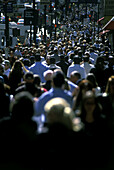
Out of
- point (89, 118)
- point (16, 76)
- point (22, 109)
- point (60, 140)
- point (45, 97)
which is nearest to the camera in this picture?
point (60, 140)

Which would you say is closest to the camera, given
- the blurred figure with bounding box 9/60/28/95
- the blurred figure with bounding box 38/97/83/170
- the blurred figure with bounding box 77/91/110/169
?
the blurred figure with bounding box 38/97/83/170

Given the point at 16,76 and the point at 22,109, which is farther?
the point at 16,76

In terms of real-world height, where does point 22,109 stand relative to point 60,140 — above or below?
above

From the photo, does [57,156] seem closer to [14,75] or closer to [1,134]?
[1,134]

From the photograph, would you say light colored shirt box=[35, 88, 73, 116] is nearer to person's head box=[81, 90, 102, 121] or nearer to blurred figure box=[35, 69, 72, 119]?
blurred figure box=[35, 69, 72, 119]

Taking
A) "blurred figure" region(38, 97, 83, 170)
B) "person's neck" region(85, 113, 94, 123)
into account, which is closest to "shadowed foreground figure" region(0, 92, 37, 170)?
"blurred figure" region(38, 97, 83, 170)

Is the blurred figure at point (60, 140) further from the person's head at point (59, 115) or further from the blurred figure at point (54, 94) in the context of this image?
the blurred figure at point (54, 94)

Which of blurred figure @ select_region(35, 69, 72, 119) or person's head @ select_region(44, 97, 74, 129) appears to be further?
blurred figure @ select_region(35, 69, 72, 119)

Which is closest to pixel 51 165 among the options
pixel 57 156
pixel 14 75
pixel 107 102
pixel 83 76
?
pixel 57 156

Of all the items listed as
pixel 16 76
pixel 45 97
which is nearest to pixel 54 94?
pixel 45 97

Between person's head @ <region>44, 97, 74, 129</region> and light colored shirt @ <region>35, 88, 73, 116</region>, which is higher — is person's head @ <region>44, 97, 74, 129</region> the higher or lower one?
the higher one

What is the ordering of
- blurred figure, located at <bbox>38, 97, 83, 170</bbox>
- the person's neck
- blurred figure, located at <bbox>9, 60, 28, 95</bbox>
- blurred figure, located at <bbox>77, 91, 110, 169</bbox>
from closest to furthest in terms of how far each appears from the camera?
blurred figure, located at <bbox>38, 97, 83, 170</bbox>, blurred figure, located at <bbox>77, 91, 110, 169</bbox>, the person's neck, blurred figure, located at <bbox>9, 60, 28, 95</bbox>

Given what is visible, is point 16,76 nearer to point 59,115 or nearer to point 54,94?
point 54,94

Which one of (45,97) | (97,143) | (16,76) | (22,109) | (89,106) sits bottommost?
(16,76)
